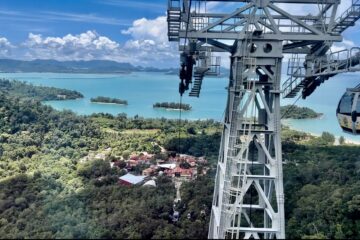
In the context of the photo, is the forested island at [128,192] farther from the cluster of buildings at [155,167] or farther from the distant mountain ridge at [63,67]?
the distant mountain ridge at [63,67]

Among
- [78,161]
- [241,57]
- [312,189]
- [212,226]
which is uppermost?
[241,57]

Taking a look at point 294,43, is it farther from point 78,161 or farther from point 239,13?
point 78,161

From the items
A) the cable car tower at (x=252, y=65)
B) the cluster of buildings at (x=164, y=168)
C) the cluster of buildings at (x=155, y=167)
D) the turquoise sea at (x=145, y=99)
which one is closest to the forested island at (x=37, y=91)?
the turquoise sea at (x=145, y=99)

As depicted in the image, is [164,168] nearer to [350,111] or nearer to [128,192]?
[128,192]

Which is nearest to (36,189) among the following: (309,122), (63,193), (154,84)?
(63,193)

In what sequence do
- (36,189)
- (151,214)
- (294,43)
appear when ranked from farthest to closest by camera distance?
(36,189) → (151,214) → (294,43)

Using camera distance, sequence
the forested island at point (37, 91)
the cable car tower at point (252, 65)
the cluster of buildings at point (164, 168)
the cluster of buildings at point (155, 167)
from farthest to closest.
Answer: the forested island at point (37, 91) → the cluster of buildings at point (164, 168) → the cluster of buildings at point (155, 167) → the cable car tower at point (252, 65)

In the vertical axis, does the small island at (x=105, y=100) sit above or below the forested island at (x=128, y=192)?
above

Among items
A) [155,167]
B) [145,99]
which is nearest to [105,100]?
[145,99]
